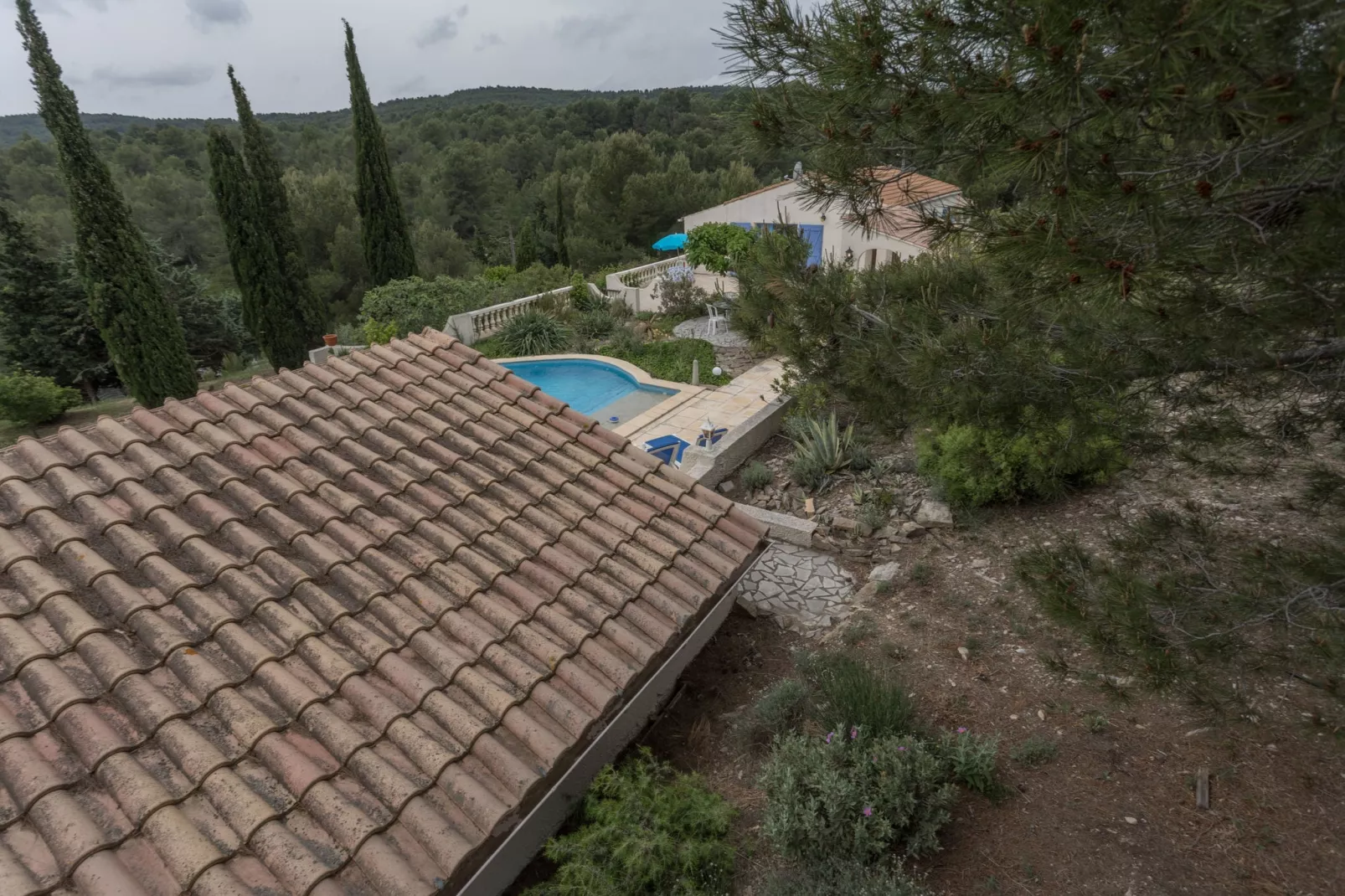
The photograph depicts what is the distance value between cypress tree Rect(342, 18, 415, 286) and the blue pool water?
11.5 metres

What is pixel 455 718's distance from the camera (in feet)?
10.3

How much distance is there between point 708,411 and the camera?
12812mm

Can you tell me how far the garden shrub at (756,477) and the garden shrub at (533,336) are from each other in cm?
853

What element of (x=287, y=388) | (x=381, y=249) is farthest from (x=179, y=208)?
(x=287, y=388)

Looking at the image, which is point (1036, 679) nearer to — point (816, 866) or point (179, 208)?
point (816, 866)

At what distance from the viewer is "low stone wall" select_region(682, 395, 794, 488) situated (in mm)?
9641

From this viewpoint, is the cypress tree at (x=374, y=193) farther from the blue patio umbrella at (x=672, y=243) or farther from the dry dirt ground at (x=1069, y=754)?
the dry dirt ground at (x=1069, y=754)

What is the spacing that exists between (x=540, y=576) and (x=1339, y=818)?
4.81 m

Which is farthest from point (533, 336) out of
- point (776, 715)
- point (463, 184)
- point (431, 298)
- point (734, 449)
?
point (463, 184)

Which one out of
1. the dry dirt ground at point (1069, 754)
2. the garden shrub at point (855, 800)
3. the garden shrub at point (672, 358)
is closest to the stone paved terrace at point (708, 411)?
the garden shrub at point (672, 358)

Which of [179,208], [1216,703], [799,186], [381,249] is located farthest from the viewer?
[179,208]

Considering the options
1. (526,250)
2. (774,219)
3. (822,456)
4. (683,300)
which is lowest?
(822,456)

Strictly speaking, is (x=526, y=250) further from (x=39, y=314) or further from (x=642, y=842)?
(x=642, y=842)

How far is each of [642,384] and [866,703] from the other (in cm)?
1096
